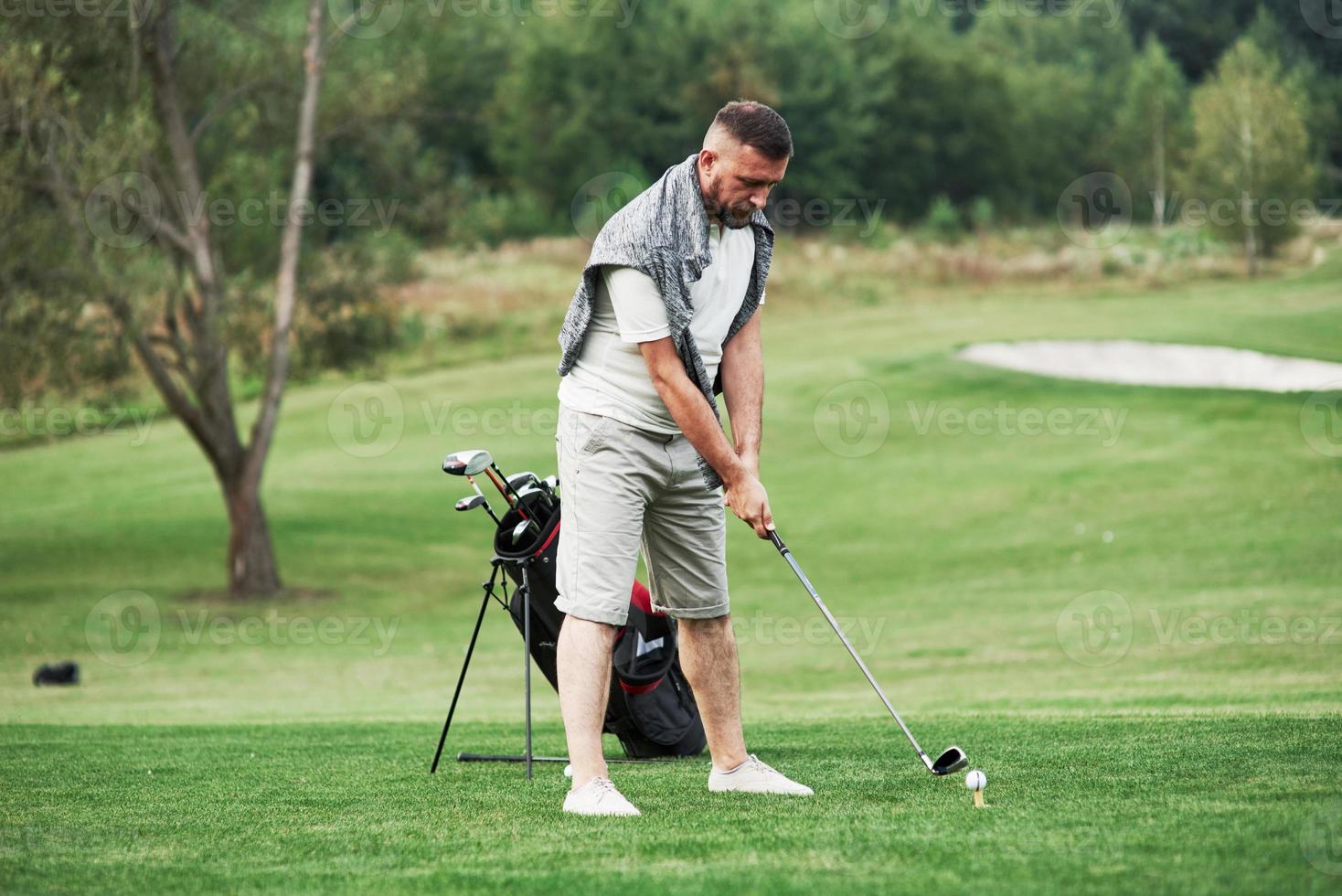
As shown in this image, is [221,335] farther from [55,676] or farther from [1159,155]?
[1159,155]

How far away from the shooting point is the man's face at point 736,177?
4207 mm

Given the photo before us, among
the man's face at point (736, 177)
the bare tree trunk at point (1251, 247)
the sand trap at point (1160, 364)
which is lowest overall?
the sand trap at point (1160, 364)

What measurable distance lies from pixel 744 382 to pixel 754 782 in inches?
48.8

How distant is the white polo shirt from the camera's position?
169 inches

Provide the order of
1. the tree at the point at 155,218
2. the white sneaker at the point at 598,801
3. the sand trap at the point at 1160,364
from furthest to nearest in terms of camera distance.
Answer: the sand trap at the point at 1160,364, the tree at the point at 155,218, the white sneaker at the point at 598,801

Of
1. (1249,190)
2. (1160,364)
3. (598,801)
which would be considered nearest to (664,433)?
(598,801)

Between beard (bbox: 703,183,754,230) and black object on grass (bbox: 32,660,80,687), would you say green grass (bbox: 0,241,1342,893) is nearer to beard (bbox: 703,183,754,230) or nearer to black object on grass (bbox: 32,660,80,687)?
black object on grass (bbox: 32,660,80,687)

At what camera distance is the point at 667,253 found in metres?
4.15

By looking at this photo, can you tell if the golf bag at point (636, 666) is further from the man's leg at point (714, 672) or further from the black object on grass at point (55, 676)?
the black object on grass at point (55, 676)

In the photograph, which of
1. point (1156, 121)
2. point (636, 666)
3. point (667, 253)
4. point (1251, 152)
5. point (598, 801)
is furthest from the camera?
point (1156, 121)

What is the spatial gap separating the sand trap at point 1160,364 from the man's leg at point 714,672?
687 inches

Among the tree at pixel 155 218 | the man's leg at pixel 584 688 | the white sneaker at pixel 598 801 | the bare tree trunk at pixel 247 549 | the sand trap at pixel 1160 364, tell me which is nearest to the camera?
the white sneaker at pixel 598 801

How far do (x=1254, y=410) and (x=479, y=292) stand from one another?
1807cm

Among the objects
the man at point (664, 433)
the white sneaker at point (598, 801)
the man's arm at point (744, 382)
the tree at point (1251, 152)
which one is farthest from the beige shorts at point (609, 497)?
the tree at point (1251, 152)
